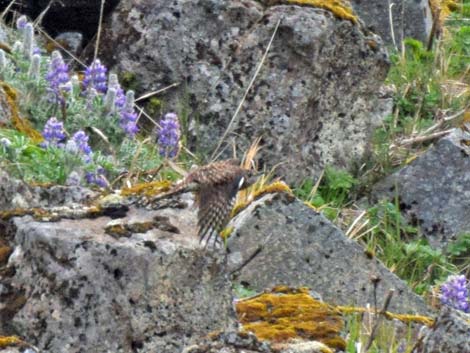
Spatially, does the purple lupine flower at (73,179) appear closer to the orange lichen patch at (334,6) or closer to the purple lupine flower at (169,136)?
the purple lupine flower at (169,136)

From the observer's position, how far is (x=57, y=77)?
7086mm

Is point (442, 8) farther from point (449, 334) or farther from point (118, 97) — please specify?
point (449, 334)

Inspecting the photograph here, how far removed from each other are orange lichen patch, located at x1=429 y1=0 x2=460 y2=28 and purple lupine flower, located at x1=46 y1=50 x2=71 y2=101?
14.8 feet

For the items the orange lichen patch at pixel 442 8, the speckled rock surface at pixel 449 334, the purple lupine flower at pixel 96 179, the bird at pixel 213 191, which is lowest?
the orange lichen patch at pixel 442 8

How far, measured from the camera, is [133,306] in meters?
4.33

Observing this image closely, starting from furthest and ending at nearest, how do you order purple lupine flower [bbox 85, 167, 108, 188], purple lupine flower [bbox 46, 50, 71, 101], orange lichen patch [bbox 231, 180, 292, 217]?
purple lupine flower [bbox 46, 50, 71, 101] < orange lichen patch [bbox 231, 180, 292, 217] < purple lupine flower [bbox 85, 167, 108, 188]

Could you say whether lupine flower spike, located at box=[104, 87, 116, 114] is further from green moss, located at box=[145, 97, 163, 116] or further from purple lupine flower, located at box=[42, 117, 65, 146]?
green moss, located at box=[145, 97, 163, 116]

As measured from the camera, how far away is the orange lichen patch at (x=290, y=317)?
4852mm

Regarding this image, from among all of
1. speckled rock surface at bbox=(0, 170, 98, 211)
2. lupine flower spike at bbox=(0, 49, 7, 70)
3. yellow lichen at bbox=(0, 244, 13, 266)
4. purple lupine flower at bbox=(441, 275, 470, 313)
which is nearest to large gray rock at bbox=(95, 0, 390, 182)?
lupine flower spike at bbox=(0, 49, 7, 70)

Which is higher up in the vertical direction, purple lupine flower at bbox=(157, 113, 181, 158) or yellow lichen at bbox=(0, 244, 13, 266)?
yellow lichen at bbox=(0, 244, 13, 266)

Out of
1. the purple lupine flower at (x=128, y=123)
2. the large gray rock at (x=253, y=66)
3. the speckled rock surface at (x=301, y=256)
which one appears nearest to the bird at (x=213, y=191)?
the speckled rock surface at (x=301, y=256)

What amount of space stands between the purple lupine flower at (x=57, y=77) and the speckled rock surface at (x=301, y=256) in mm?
1210

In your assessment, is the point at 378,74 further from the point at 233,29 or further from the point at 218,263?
the point at 218,263

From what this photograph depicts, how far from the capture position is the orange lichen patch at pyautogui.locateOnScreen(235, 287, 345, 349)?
485 cm
